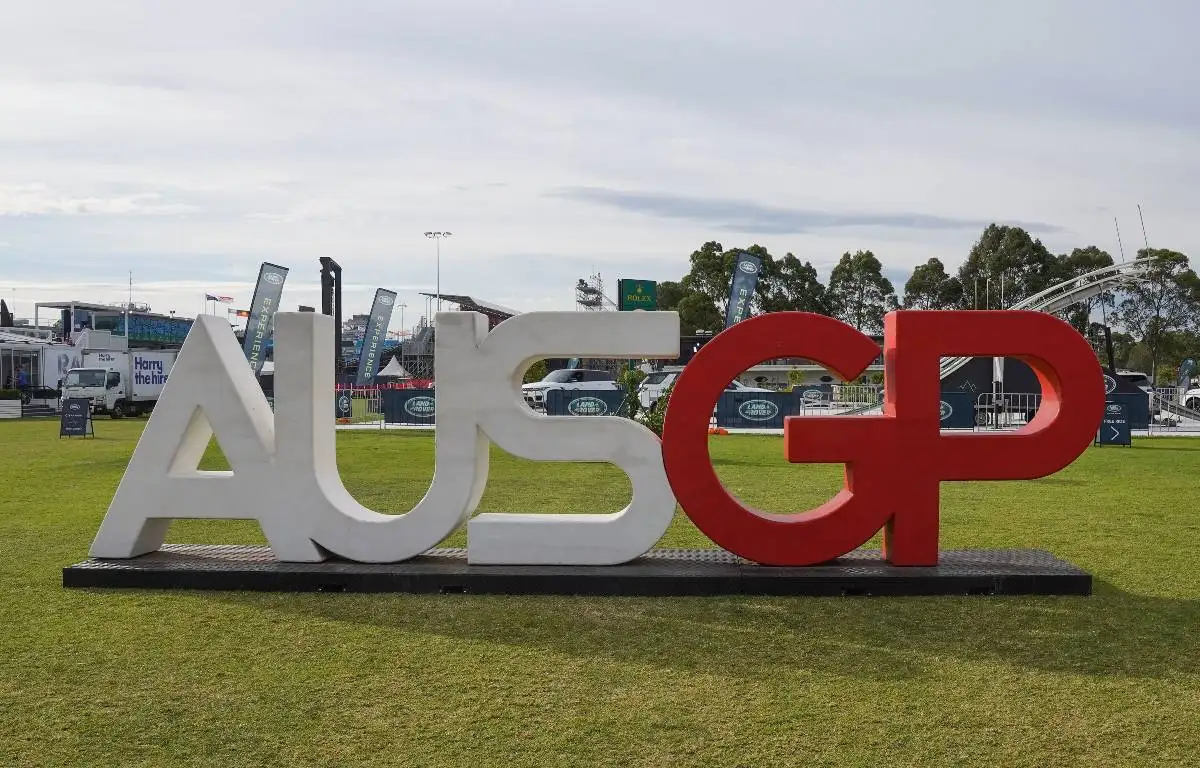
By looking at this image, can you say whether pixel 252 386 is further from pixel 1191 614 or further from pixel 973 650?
pixel 1191 614

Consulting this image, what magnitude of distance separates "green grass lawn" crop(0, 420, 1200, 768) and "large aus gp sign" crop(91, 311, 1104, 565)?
63 cm

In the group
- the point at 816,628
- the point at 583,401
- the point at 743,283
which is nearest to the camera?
the point at 816,628

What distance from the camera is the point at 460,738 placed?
4.58 metres

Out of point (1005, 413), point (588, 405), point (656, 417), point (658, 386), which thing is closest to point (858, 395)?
point (1005, 413)

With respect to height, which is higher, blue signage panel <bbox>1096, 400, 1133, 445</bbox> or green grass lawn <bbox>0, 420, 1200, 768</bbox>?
blue signage panel <bbox>1096, 400, 1133, 445</bbox>

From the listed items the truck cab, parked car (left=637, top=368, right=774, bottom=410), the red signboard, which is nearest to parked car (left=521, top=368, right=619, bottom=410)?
parked car (left=637, top=368, right=774, bottom=410)

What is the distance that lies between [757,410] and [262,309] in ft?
53.6

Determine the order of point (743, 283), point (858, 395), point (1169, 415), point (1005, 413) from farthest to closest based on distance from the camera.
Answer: point (743, 283)
point (858, 395)
point (1005, 413)
point (1169, 415)

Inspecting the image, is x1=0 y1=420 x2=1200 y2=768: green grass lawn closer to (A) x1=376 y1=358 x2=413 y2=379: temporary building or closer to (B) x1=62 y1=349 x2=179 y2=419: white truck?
(B) x1=62 y1=349 x2=179 y2=419: white truck

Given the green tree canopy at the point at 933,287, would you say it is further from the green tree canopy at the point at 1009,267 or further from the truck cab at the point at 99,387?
the truck cab at the point at 99,387

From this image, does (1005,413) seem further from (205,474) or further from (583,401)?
(205,474)

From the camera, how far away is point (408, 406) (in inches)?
1139

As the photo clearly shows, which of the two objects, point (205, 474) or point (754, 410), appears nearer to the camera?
point (205, 474)

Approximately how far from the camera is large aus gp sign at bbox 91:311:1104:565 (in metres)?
7.61
